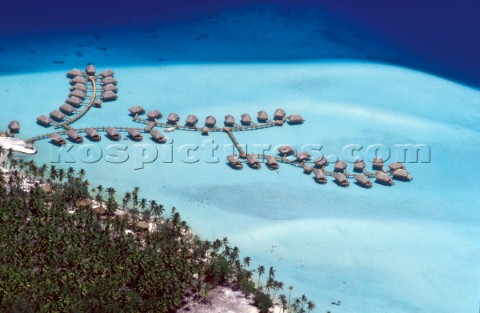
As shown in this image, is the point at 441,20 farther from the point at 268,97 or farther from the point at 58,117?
the point at 58,117

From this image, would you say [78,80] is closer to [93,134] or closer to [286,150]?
[93,134]

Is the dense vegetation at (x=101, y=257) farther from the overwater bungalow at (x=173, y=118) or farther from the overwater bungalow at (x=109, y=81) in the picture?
the overwater bungalow at (x=109, y=81)

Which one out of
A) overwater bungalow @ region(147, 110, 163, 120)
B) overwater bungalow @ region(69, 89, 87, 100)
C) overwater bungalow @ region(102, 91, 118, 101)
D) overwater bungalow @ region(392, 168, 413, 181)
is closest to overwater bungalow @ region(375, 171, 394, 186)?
overwater bungalow @ region(392, 168, 413, 181)

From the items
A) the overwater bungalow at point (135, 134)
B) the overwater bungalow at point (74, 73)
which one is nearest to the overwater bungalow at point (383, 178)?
the overwater bungalow at point (135, 134)

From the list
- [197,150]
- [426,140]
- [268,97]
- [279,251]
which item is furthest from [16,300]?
[426,140]

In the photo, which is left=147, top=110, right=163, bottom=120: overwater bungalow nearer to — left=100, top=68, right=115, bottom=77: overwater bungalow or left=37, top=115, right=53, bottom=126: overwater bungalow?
left=100, top=68, right=115, bottom=77: overwater bungalow

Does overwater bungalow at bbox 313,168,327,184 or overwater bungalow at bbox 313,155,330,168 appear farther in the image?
overwater bungalow at bbox 313,155,330,168
